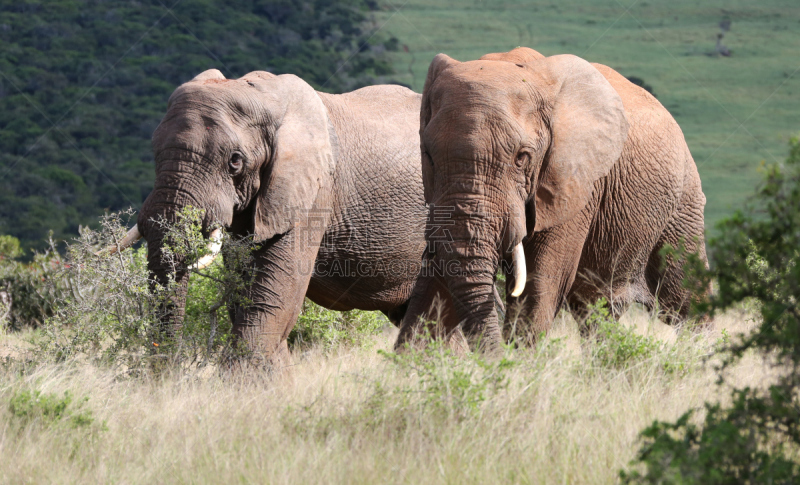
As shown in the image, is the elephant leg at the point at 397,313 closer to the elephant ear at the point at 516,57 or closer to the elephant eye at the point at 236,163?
the elephant eye at the point at 236,163

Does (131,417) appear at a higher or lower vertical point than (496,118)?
lower

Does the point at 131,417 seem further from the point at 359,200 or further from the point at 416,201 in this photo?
the point at 416,201

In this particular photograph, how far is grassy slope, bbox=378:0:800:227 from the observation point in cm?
4628

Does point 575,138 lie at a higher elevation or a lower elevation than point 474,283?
higher

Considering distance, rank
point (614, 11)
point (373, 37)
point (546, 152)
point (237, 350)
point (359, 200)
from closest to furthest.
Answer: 1. point (546, 152)
2. point (237, 350)
3. point (359, 200)
4. point (373, 37)
5. point (614, 11)

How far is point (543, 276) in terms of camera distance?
20.5ft

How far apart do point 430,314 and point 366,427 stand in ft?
5.90

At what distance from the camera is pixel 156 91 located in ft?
121

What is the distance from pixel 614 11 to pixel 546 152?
56.7 m

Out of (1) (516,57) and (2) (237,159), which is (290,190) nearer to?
(2) (237,159)

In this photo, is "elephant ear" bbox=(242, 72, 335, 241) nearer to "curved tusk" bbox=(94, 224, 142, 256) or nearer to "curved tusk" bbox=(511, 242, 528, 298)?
"curved tusk" bbox=(94, 224, 142, 256)

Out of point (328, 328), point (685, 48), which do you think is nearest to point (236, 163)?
point (328, 328)

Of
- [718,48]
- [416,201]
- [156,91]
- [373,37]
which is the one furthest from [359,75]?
[416,201]

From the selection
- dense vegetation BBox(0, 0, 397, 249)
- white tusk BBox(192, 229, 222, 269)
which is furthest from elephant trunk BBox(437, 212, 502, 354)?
dense vegetation BBox(0, 0, 397, 249)
